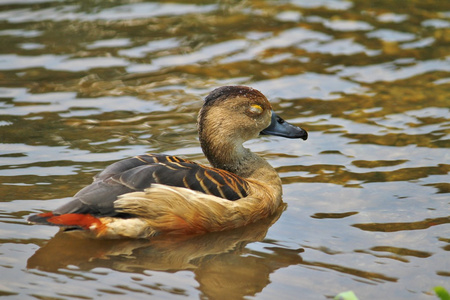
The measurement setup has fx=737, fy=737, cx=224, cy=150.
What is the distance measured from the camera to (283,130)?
768 centimetres

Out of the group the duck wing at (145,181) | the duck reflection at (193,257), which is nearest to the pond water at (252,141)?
the duck reflection at (193,257)

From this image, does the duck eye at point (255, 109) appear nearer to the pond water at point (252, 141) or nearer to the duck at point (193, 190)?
the duck at point (193, 190)

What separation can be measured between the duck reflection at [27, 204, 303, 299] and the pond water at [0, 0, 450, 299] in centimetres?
2

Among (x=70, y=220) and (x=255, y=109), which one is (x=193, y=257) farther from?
(x=255, y=109)

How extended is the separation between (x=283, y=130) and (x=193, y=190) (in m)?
1.57

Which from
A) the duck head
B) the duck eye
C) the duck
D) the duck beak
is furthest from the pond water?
the duck eye

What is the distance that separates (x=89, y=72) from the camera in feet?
35.2

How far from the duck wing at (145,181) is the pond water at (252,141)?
40cm

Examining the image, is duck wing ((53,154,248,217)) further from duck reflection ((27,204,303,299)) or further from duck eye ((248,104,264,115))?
duck eye ((248,104,264,115))

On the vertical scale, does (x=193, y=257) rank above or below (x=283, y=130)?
below

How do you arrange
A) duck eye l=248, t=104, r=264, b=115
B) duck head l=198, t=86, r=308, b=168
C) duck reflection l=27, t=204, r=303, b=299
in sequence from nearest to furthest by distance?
duck reflection l=27, t=204, r=303, b=299 → duck head l=198, t=86, r=308, b=168 → duck eye l=248, t=104, r=264, b=115

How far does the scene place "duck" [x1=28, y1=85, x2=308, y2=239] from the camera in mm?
6199

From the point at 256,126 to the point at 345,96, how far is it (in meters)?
2.73

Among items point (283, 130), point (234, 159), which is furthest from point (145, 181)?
point (283, 130)
